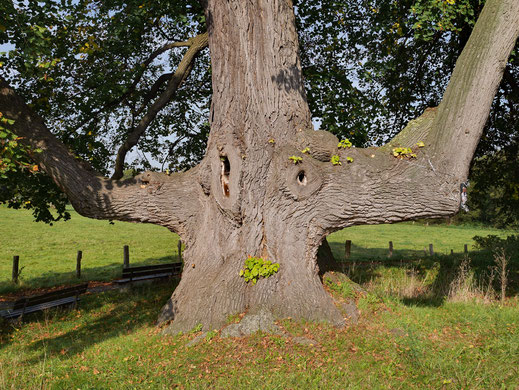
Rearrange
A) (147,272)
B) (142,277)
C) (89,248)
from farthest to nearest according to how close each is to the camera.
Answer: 1. (89,248)
2. (147,272)
3. (142,277)

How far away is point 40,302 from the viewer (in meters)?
8.53

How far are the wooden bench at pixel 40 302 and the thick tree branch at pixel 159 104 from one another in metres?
3.27

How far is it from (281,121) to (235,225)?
204 centimetres

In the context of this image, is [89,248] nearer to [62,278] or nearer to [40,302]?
[62,278]

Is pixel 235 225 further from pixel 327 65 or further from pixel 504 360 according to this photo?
pixel 327 65

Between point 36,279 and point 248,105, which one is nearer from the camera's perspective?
point 248,105

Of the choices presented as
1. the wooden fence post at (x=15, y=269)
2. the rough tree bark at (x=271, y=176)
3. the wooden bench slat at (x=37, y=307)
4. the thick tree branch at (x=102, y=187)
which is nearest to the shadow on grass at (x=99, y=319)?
the wooden bench slat at (x=37, y=307)

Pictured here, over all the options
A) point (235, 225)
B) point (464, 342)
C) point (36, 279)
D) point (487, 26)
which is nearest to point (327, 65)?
point (487, 26)

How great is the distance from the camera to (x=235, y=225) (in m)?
6.93

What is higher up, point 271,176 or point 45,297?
point 271,176

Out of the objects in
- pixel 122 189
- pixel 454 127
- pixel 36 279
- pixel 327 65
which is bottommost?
pixel 36 279

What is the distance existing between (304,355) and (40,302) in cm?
633

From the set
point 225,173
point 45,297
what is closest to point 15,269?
point 45,297

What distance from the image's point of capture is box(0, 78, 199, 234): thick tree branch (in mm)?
7281
